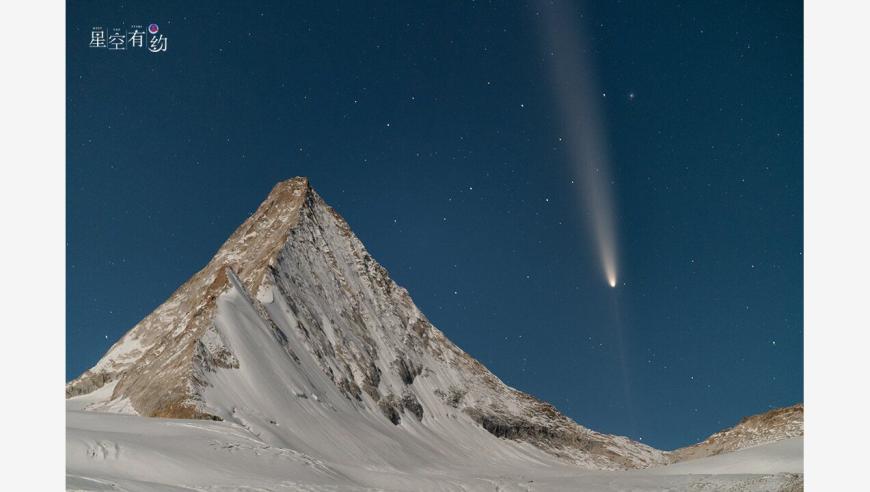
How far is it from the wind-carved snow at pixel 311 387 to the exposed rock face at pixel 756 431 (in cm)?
1613

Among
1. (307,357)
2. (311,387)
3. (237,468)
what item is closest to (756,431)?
(311,387)

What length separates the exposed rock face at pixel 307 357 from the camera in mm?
59750

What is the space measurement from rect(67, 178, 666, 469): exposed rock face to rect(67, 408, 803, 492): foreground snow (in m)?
12.8

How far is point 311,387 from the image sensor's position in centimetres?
7469

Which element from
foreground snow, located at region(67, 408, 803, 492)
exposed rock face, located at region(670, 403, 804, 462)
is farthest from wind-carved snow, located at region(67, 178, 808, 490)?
exposed rock face, located at region(670, 403, 804, 462)

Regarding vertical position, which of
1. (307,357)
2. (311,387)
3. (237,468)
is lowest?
(237,468)

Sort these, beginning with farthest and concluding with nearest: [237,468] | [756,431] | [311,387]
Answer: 1. [756,431]
2. [311,387]
3. [237,468]

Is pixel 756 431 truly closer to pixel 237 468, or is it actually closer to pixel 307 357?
pixel 307 357

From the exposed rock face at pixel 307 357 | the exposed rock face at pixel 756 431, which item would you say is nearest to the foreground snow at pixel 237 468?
the exposed rock face at pixel 307 357

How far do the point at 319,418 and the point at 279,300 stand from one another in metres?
29.1

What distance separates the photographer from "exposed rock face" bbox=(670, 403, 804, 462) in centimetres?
8125

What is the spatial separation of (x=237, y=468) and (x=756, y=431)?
7063 centimetres
